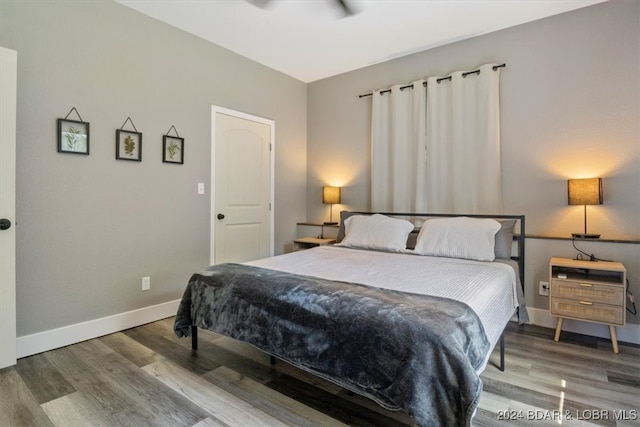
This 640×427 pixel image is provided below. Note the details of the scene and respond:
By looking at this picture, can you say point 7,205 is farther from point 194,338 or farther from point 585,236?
point 585,236

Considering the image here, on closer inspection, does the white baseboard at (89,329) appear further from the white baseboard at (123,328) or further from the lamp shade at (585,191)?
the lamp shade at (585,191)

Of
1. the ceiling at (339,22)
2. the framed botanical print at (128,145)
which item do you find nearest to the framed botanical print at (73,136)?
the framed botanical print at (128,145)

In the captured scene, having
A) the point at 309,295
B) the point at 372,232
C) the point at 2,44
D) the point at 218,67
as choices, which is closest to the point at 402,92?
the point at 372,232

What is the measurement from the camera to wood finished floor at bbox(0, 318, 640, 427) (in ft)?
5.49

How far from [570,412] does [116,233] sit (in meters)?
3.30

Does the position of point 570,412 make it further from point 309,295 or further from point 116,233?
point 116,233

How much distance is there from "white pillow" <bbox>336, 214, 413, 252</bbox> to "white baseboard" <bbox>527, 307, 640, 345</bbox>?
1289mm

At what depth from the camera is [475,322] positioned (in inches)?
59.2

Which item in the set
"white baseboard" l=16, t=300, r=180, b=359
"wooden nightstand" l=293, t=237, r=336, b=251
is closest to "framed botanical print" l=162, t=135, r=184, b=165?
"white baseboard" l=16, t=300, r=180, b=359

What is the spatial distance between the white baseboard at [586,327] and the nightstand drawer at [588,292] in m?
0.45

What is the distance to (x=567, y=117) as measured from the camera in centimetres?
294

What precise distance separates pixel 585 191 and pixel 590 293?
0.79m

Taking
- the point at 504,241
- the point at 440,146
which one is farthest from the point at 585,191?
the point at 440,146

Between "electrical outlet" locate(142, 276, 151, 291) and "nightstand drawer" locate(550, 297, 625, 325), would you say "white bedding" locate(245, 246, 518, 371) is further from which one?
"electrical outlet" locate(142, 276, 151, 291)
